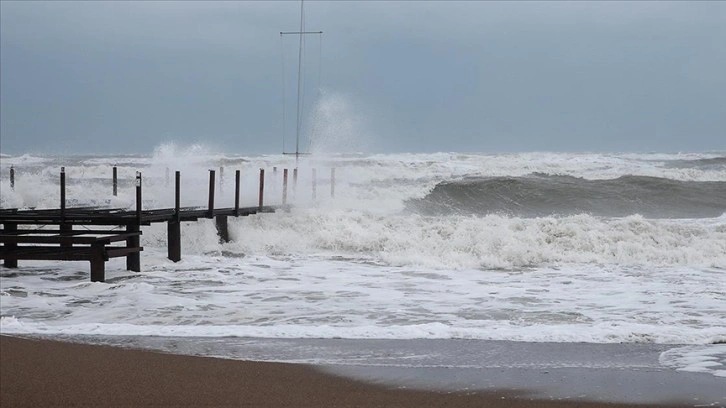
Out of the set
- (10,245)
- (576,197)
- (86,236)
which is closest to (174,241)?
A: (86,236)

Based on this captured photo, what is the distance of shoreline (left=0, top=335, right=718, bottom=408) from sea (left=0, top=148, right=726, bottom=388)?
1.30 metres

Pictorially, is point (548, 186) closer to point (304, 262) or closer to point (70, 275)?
point (304, 262)

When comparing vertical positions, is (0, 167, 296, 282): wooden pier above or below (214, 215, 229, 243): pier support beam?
above

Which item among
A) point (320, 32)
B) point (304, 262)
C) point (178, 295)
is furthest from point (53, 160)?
point (178, 295)

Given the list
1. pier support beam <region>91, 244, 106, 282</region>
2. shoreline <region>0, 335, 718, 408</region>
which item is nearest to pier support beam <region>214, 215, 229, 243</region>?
pier support beam <region>91, 244, 106, 282</region>

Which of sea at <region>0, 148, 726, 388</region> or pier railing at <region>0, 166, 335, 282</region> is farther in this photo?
pier railing at <region>0, 166, 335, 282</region>

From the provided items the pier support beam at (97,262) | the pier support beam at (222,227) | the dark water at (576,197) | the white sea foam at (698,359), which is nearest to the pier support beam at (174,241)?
the pier support beam at (97,262)

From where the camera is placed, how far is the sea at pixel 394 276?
8.23m

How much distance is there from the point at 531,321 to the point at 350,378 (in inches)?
136

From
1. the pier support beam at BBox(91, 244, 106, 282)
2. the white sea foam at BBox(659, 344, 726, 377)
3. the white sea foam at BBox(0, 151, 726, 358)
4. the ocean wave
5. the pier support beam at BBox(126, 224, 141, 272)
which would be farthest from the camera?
the ocean wave

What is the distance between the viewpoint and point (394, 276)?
43.5ft

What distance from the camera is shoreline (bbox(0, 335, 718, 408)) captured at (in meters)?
5.32

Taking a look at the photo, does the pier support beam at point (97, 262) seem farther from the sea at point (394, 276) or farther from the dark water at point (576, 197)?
the dark water at point (576, 197)

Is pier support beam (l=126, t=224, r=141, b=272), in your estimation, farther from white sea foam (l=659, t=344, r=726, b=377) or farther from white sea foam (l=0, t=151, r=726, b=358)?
white sea foam (l=659, t=344, r=726, b=377)
